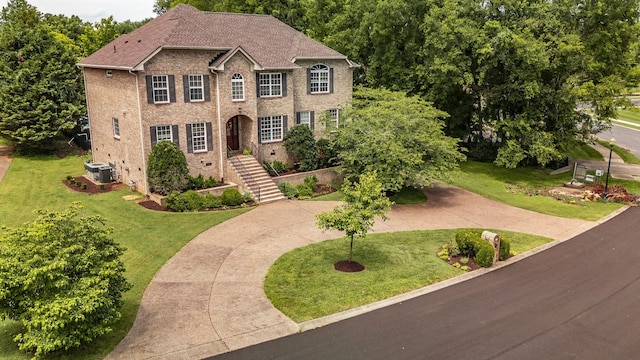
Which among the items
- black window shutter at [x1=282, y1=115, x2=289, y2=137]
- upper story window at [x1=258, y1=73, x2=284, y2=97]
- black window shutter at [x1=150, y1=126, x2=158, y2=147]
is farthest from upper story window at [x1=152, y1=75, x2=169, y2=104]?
black window shutter at [x1=282, y1=115, x2=289, y2=137]

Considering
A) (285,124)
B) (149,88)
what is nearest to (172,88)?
(149,88)

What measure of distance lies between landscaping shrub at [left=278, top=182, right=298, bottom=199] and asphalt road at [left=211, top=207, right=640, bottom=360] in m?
13.1

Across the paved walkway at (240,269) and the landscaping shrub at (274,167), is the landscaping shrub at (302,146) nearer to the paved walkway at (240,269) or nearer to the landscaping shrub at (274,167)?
the landscaping shrub at (274,167)

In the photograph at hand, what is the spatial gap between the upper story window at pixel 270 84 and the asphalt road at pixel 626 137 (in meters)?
31.0

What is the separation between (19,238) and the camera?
12211 mm

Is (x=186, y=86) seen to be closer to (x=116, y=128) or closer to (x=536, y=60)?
(x=116, y=128)

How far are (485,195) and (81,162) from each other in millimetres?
28291

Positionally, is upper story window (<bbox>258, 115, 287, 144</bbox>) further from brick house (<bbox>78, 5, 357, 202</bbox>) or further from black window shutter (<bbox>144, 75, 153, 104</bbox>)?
black window shutter (<bbox>144, 75, 153, 104</bbox>)

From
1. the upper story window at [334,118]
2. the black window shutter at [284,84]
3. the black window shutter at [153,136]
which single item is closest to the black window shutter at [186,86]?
the black window shutter at [153,136]

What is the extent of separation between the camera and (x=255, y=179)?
28578 mm

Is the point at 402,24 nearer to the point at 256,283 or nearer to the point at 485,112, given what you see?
the point at 485,112

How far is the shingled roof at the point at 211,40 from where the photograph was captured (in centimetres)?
2705

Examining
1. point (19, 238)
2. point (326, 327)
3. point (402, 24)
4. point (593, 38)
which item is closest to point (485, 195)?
point (593, 38)

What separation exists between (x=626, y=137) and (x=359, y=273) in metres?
47.0
